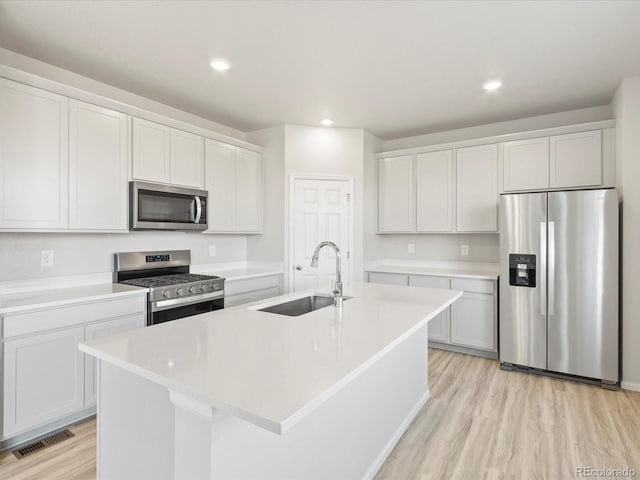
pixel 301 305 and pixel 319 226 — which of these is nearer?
pixel 301 305

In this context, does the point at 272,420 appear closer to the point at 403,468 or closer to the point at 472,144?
the point at 403,468

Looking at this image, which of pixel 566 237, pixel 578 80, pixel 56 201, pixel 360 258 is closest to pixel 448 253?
pixel 360 258

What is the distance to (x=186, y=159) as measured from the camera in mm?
3383

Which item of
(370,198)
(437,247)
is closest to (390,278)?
(437,247)

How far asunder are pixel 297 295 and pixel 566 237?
2.43 meters

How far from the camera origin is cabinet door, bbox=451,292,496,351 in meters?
3.64

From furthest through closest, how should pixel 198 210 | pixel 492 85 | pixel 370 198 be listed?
pixel 370 198 → pixel 198 210 → pixel 492 85

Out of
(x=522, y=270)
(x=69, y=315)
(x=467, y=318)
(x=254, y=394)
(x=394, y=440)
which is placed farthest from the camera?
(x=467, y=318)

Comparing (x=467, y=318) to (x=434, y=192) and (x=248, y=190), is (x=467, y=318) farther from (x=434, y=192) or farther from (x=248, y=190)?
(x=248, y=190)

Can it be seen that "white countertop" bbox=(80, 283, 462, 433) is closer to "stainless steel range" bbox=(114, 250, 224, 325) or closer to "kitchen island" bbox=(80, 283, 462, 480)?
"kitchen island" bbox=(80, 283, 462, 480)

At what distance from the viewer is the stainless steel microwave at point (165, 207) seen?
116 inches

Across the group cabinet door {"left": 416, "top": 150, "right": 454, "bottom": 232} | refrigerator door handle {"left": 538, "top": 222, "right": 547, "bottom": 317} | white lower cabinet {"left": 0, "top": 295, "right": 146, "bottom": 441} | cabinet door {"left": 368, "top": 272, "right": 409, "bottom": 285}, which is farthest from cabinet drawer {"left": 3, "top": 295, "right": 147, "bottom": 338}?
refrigerator door handle {"left": 538, "top": 222, "right": 547, "bottom": 317}

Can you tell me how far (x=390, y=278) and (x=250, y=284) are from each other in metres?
1.65

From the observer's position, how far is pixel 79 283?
2840 mm
